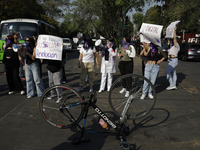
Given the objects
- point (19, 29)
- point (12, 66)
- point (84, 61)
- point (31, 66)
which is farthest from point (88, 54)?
point (19, 29)

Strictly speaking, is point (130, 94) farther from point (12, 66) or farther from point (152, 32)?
point (12, 66)

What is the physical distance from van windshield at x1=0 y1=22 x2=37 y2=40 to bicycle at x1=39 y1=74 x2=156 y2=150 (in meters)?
10.6

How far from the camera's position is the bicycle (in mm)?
2996

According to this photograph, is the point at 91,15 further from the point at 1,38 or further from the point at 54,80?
the point at 54,80

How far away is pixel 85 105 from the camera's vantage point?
2.97 meters

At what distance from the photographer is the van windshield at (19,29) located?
12.7 metres

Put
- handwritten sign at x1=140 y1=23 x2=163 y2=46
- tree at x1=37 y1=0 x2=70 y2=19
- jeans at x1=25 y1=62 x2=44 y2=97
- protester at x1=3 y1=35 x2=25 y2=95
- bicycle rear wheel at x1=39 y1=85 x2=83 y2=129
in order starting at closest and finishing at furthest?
bicycle rear wheel at x1=39 y1=85 x2=83 y2=129, handwritten sign at x1=140 y1=23 x2=163 y2=46, jeans at x1=25 y1=62 x2=44 y2=97, protester at x1=3 y1=35 x2=25 y2=95, tree at x1=37 y1=0 x2=70 y2=19

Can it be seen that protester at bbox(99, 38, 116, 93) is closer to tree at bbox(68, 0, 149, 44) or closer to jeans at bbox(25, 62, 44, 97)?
jeans at bbox(25, 62, 44, 97)

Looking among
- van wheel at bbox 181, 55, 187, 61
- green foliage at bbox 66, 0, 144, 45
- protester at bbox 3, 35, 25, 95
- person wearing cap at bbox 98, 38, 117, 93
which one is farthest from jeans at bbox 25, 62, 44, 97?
green foliage at bbox 66, 0, 144, 45

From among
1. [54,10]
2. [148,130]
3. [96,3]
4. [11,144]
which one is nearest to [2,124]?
[11,144]

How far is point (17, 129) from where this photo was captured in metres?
3.55

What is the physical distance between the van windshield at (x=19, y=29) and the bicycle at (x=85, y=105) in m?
10.6

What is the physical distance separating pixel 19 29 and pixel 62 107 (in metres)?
11.2

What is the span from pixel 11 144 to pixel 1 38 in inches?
448
